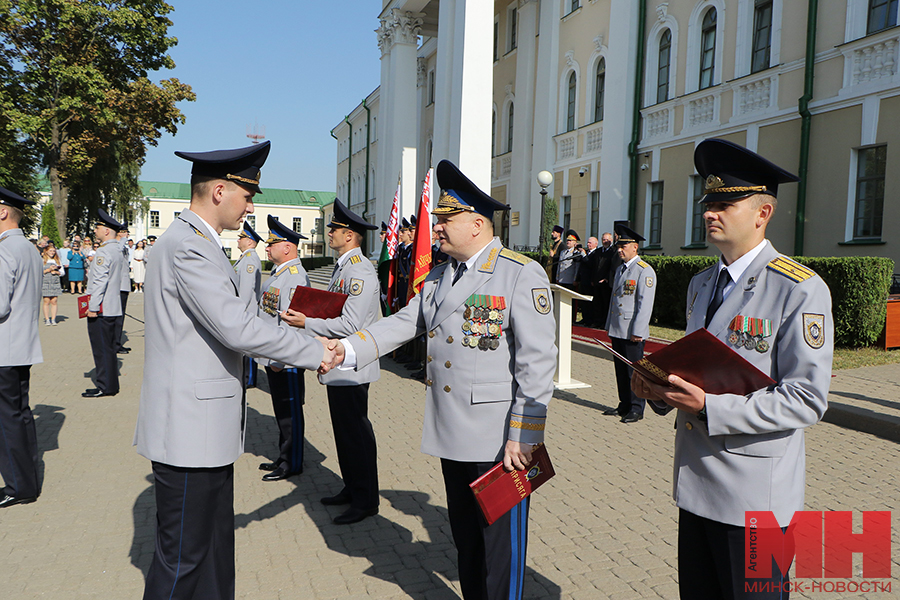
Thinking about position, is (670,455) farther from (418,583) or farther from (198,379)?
(198,379)

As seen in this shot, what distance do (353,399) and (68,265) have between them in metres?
24.2

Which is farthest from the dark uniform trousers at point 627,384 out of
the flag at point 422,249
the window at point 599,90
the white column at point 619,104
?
the window at point 599,90

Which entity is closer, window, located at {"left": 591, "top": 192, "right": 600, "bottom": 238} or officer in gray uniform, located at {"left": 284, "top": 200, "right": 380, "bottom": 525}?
officer in gray uniform, located at {"left": 284, "top": 200, "right": 380, "bottom": 525}

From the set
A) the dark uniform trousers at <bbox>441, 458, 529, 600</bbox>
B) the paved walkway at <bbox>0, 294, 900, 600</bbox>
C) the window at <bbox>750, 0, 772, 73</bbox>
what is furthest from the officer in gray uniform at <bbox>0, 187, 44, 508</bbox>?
the window at <bbox>750, 0, 772, 73</bbox>

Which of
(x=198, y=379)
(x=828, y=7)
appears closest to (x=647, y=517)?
(x=198, y=379)

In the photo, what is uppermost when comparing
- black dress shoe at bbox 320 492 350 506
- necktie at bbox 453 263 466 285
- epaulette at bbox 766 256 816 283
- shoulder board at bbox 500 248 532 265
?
shoulder board at bbox 500 248 532 265

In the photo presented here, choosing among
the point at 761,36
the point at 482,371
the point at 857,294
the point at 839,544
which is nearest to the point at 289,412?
the point at 482,371

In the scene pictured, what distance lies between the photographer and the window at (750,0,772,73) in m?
14.7

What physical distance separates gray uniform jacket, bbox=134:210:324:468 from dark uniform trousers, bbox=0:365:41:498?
2.61 m

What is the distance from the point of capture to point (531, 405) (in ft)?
9.24

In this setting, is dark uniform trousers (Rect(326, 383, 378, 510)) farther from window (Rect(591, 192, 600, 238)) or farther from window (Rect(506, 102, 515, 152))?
window (Rect(506, 102, 515, 152))

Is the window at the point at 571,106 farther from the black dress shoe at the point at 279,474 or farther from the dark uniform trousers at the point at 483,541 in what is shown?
the dark uniform trousers at the point at 483,541

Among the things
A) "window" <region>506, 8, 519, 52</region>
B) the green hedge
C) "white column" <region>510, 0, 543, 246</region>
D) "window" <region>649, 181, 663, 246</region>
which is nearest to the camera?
the green hedge

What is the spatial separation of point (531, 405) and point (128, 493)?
3.69 meters
